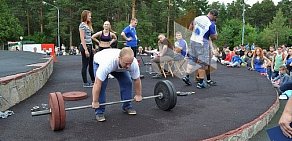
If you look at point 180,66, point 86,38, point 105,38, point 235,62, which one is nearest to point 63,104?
point 86,38

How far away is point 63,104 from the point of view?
398 cm

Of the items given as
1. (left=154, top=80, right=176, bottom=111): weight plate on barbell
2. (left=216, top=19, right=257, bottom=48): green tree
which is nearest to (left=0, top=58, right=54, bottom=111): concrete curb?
(left=154, top=80, right=176, bottom=111): weight plate on barbell

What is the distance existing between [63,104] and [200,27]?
370 cm

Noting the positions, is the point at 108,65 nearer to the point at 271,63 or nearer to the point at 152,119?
the point at 152,119

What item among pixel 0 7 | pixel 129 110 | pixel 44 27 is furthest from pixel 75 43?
pixel 129 110

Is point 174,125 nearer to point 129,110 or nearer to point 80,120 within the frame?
point 129,110

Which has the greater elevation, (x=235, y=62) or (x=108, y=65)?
(x=108, y=65)

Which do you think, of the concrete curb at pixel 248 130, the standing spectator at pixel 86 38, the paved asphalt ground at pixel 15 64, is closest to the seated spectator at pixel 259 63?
the concrete curb at pixel 248 130

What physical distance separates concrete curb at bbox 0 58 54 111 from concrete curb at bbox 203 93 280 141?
130 inches

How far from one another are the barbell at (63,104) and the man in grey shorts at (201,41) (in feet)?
6.54

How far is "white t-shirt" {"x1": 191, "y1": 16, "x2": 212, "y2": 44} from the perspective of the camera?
6600 millimetres

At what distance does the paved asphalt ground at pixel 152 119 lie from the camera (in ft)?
13.0

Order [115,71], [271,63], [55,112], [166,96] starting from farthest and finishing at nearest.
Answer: [271,63] < [166,96] < [115,71] < [55,112]

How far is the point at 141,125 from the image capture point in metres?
4.37
